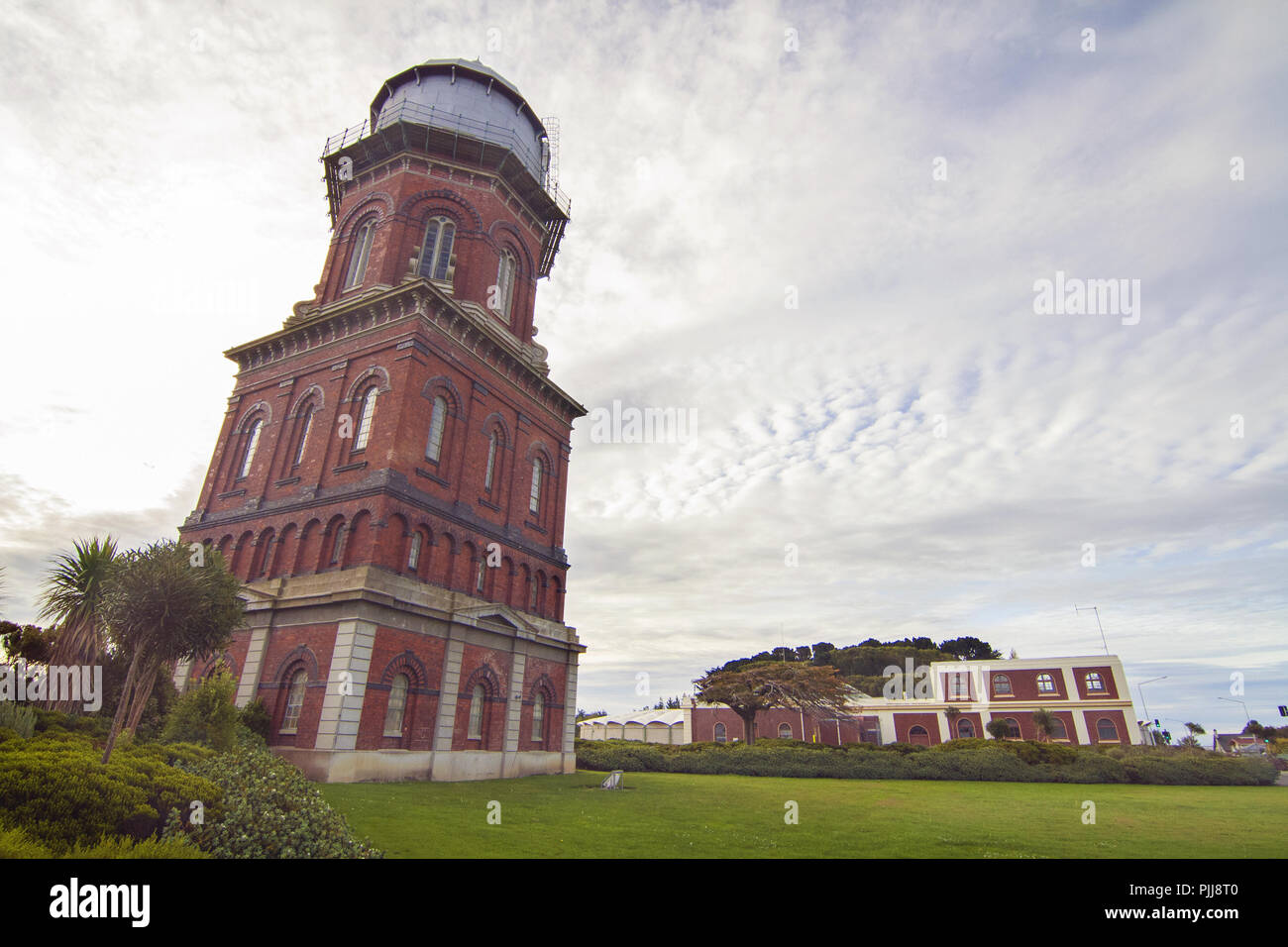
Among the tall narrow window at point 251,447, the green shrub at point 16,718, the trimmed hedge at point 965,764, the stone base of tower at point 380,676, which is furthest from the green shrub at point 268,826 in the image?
the trimmed hedge at point 965,764

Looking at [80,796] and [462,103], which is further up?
[462,103]

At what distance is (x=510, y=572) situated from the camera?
29.2m

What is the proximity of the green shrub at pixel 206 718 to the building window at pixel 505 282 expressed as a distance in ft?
75.2

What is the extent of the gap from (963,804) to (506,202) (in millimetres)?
34113

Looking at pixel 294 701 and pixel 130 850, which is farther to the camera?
pixel 294 701

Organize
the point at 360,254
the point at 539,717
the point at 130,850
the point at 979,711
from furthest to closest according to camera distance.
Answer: the point at 979,711 < the point at 360,254 < the point at 539,717 < the point at 130,850

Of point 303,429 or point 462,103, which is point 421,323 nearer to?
point 303,429

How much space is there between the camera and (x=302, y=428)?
2783 centimetres

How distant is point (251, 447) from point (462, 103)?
70.8 feet

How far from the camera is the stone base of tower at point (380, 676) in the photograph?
2017cm

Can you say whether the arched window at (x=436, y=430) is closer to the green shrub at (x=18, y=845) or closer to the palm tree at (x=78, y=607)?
the palm tree at (x=78, y=607)

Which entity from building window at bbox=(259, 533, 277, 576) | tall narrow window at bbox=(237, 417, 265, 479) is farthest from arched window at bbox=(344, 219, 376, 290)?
building window at bbox=(259, 533, 277, 576)

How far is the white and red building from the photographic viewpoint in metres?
53.5

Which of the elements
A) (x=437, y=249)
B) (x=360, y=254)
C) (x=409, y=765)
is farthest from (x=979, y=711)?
(x=360, y=254)
